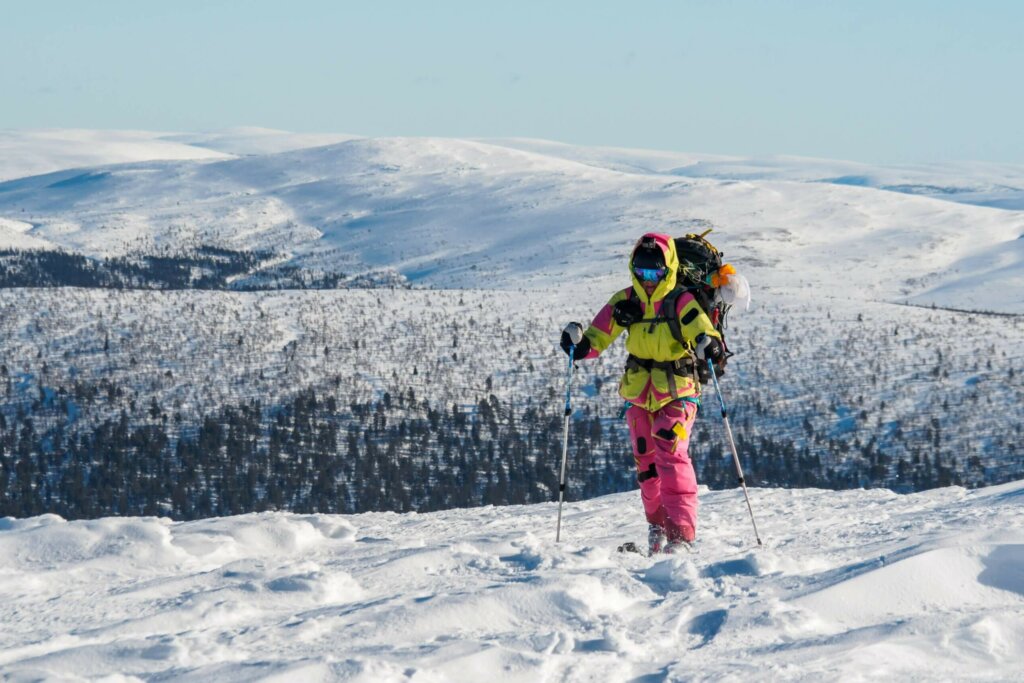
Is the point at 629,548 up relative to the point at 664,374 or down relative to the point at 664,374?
down

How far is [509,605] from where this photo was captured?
6.97 meters

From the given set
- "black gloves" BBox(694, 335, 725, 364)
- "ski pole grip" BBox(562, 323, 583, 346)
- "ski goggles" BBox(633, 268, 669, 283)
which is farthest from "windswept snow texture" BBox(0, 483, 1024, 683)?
"ski goggles" BBox(633, 268, 669, 283)

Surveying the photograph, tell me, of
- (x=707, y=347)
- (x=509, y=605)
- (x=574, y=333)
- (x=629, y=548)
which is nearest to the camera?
(x=509, y=605)

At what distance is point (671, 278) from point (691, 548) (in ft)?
7.35

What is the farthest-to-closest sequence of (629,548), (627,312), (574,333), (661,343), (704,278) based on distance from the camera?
(574,333), (704,278), (627,312), (661,343), (629,548)

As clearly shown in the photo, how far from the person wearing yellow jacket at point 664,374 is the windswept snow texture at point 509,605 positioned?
0.54 metres

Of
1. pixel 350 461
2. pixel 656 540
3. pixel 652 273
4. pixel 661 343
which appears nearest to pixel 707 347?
pixel 661 343

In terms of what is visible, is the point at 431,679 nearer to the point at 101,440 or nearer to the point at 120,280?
the point at 101,440

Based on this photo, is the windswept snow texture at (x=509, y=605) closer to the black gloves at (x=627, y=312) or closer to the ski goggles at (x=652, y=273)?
the black gloves at (x=627, y=312)

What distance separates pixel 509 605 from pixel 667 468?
348 centimetres

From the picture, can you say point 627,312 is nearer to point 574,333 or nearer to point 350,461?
point 574,333

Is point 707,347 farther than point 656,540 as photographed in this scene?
Yes

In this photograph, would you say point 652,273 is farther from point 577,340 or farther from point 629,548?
point 629,548

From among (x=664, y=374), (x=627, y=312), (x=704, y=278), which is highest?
(x=704, y=278)
